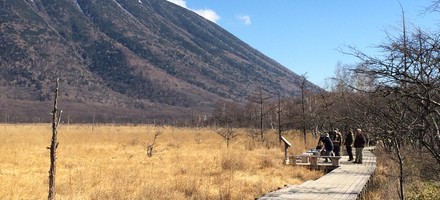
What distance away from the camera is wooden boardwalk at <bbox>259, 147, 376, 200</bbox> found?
10056 mm

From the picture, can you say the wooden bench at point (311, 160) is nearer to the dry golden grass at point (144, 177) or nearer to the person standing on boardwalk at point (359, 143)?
the dry golden grass at point (144, 177)

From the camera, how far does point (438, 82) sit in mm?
4758

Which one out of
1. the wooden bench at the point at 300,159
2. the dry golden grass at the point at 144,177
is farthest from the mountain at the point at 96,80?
the wooden bench at the point at 300,159

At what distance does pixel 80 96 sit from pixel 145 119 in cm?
2965

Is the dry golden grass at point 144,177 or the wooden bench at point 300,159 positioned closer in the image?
the dry golden grass at point 144,177

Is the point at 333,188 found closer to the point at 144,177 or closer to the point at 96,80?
the point at 144,177

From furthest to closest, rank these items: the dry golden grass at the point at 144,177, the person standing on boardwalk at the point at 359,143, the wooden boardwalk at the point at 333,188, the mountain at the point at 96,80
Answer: the mountain at the point at 96,80 → the person standing on boardwalk at the point at 359,143 → the dry golden grass at the point at 144,177 → the wooden boardwalk at the point at 333,188

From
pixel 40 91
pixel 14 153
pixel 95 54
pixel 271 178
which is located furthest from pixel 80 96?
pixel 271 178

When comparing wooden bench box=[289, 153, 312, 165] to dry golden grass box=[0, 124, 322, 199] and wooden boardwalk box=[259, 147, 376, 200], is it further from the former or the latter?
wooden boardwalk box=[259, 147, 376, 200]

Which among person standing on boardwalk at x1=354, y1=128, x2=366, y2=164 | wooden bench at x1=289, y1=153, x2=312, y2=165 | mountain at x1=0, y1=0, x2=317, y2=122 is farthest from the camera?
mountain at x1=0, y1=0, x2=317, y2=122

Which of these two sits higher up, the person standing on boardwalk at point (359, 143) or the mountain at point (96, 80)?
the mountain at point (96, 80)

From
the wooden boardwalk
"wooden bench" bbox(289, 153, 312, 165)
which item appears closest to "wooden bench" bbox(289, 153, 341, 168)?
"wooden bench" bbox(289, 153, 312, 165)

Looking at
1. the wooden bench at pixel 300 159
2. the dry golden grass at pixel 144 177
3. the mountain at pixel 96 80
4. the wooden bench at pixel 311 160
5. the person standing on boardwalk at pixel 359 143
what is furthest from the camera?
the mountain at pixel 96 80

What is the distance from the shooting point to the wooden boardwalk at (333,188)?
33.0 feet
